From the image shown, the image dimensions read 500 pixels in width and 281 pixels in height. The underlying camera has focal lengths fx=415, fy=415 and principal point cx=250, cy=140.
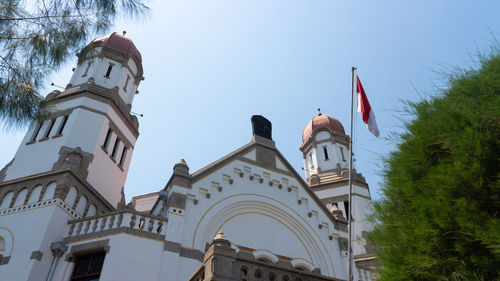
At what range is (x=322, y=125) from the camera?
1344 inches

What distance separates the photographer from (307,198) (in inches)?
873

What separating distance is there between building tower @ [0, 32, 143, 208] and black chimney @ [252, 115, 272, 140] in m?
7.70

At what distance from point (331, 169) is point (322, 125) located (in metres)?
4.47

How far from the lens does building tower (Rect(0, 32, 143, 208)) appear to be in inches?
822

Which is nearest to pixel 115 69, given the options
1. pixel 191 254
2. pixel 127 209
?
pixel 127 209

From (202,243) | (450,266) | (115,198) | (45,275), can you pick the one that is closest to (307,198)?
(202,243)

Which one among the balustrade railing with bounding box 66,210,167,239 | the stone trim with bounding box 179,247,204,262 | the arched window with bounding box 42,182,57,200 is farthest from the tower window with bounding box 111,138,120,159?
the stone trim with bounding box 179,247,204,262

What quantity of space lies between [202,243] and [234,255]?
8.03 metres

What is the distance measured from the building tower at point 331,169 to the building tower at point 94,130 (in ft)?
44.4

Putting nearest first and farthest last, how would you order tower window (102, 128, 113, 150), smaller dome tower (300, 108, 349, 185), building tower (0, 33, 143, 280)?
1. building tower (0, 33, 143, 280)
2. tower window (102, 128, 113, 150)
3. smaller dome tower (300, 108, 349, 185)

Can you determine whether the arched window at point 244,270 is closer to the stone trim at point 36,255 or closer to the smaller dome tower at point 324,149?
the stone trim at point 36,255

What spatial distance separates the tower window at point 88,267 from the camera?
16.0 meters

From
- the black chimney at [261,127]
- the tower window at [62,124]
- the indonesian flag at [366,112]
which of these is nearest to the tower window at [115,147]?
the tower window at [62,124]

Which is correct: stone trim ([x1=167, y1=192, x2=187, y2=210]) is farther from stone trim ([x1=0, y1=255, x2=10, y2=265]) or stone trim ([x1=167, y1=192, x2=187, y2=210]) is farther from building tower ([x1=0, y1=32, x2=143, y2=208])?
stone trim ([x1=0, y1=255, x2=10, y2=265])
